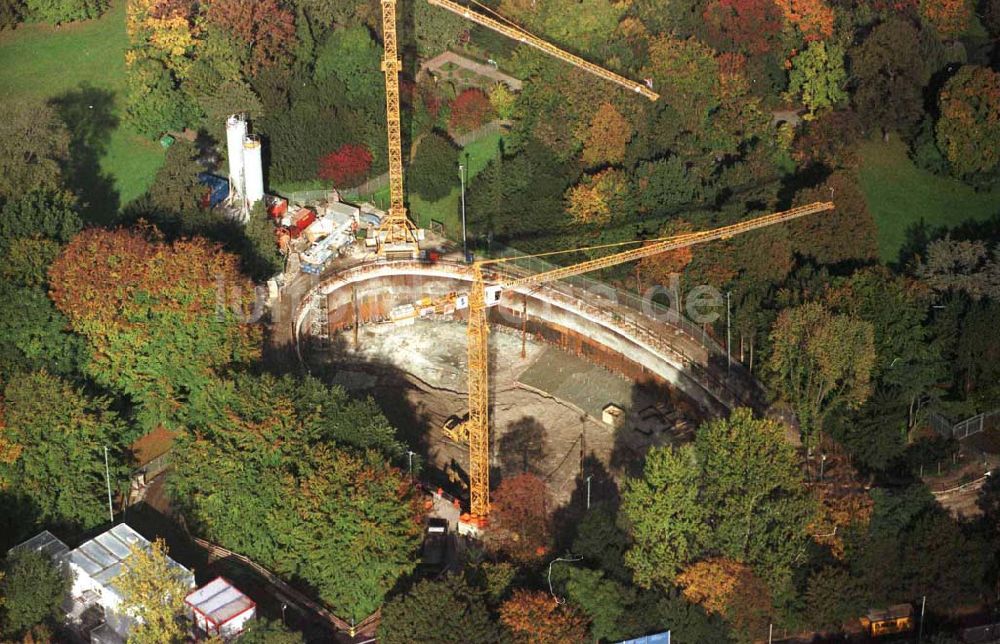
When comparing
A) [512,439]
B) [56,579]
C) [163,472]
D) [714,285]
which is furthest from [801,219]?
[56,579]

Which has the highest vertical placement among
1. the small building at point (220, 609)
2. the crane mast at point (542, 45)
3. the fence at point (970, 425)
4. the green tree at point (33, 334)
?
the crane mast at point (542, 45)

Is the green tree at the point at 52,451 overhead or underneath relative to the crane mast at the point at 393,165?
underneath

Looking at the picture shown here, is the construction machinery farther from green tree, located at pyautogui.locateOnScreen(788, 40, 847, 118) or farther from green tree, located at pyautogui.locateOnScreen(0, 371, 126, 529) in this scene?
green tree, located at pyautogui.locateOnScreen(0, 371, 126, 529)

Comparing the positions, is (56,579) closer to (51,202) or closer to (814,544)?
(51,202)

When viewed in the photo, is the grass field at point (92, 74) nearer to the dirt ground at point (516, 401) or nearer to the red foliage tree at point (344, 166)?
the red foliage tree at point (344, 166)

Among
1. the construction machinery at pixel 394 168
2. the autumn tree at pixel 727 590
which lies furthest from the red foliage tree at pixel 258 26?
the autumn tree at pixel 727 590

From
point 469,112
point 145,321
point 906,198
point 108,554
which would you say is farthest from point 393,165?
point 108,554

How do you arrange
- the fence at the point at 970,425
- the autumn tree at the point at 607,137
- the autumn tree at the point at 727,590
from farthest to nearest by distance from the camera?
the autumn tree at the point at 607,137 < the fence at the point at 970,425 < the autumn tree at the point at 727,590

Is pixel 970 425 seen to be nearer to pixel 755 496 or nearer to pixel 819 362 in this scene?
pixel 819 362
